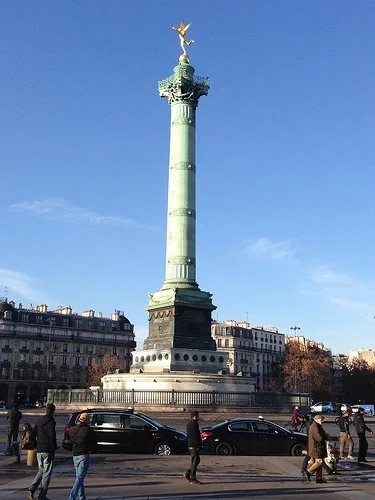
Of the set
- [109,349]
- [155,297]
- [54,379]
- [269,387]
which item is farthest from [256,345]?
[155,297]

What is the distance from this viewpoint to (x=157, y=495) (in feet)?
42.8

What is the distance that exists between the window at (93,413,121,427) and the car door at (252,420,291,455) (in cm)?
471

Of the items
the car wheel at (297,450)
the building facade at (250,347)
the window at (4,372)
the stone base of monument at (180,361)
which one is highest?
the building facade at (250,347)

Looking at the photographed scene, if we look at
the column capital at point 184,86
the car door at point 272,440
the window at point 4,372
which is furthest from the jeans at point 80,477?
the window at point 4,372

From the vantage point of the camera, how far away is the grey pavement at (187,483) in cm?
1330

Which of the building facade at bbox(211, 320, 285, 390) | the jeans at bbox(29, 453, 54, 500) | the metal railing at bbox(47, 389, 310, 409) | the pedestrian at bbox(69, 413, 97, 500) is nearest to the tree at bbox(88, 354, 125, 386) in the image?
the building facade at bbox(211, 320, 285, 390)

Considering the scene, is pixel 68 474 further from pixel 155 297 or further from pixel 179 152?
pixel 179 152

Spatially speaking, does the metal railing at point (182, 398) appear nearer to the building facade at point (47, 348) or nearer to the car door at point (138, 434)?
the car door at point (138, 434)

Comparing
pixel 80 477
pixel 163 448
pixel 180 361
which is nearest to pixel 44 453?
pixel 80 477

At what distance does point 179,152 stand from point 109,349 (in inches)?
2635

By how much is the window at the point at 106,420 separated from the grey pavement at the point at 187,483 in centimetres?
115

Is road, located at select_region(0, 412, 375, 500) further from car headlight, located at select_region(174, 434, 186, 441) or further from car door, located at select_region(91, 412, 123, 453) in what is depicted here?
car headlight, located at select_region(174, 434, 186, 441)

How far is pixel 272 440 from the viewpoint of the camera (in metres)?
21.7

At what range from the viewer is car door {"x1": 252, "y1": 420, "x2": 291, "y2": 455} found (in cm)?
2158
